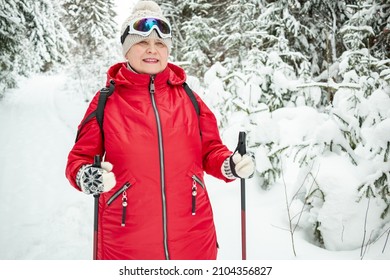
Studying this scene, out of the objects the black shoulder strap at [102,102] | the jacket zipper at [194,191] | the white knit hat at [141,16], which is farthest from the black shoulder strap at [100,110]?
the jacket zipper at [194,191]

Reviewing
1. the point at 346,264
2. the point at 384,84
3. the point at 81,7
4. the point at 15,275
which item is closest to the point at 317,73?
the point at 384,84

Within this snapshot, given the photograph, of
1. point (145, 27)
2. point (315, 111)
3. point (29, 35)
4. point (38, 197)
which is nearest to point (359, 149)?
point (315, 111)

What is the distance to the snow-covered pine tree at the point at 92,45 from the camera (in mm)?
13906

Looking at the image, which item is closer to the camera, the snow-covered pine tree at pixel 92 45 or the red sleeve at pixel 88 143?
the red sleeve at pixel 88 143

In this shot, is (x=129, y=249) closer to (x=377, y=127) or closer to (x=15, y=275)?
(x=15, y=275)

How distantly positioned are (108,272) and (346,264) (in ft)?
5.26

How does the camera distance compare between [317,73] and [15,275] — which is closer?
[15,275]

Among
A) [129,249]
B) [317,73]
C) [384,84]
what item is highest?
[317,73]

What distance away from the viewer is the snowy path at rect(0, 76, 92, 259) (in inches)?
135

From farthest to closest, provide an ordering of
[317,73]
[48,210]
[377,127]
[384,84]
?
[317,73] < [48,210] < [384,84] < [377,127]

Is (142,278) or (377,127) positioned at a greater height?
(377,127)

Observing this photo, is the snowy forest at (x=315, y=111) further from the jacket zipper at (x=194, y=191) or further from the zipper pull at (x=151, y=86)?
the zipper pull at (x=151, y=86)

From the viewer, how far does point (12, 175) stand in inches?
216

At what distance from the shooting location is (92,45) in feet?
50.1
